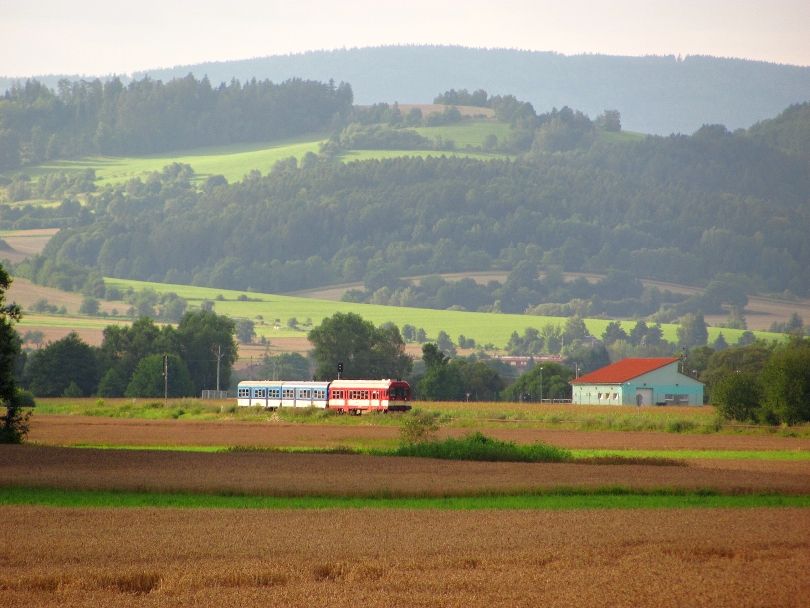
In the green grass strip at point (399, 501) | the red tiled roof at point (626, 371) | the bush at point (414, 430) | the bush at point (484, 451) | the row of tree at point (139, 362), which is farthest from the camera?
the row of tree at point (139, 362)

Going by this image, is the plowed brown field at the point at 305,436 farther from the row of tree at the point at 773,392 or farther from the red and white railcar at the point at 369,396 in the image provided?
the red and white railcar at the point at 369,396

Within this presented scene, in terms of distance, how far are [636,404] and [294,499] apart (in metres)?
98.3

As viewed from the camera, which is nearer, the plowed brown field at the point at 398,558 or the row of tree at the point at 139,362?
the plowed brown field at the point at 398,558

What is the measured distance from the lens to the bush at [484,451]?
2295 inches

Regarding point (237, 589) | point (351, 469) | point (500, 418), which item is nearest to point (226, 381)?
point (500, 418)

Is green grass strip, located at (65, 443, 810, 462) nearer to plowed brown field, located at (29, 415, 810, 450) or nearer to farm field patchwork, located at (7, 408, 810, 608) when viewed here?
plowed brown field, located at (29, 415, 810, 450)

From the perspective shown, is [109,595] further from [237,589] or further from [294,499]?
[294,499]

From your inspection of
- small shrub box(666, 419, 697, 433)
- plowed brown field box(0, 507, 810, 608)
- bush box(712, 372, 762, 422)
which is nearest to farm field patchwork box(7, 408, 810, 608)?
plowed brown field box(0, 507, 810, 608)

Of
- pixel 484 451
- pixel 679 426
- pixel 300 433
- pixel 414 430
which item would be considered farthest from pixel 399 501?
pixel 679 426

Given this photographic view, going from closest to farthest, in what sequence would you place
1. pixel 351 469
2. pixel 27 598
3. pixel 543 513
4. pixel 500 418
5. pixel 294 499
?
1. pixel 27 598
2. pixel 543 513
3. pixel 294 499
4. pixel 351 469
5. pixel 500 418

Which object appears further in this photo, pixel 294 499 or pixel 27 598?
pixel 294 499

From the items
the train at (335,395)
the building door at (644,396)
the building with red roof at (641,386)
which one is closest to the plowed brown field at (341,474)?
the train at (335,395)

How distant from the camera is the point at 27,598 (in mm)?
25188

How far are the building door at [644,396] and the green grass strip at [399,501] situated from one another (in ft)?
306
